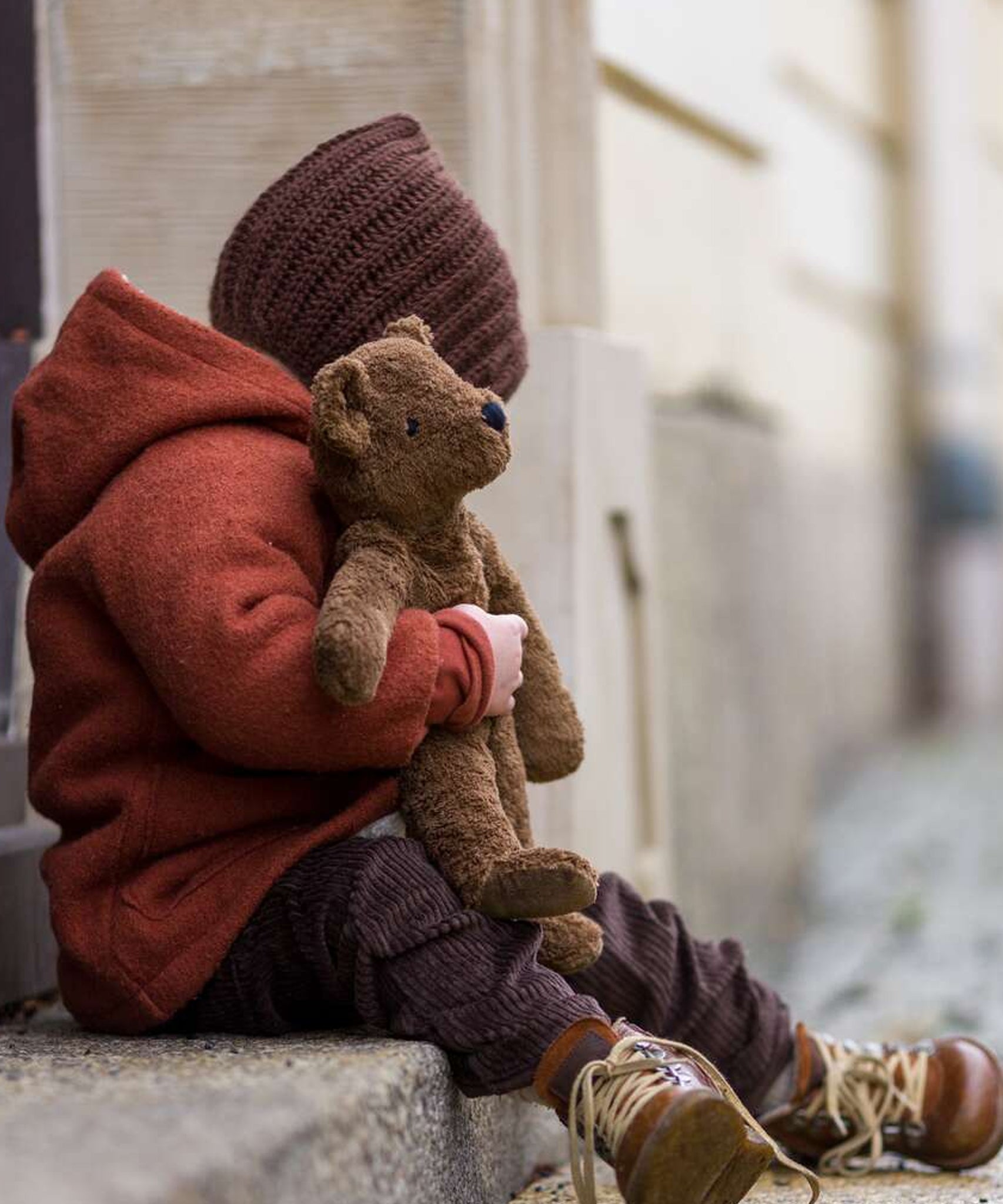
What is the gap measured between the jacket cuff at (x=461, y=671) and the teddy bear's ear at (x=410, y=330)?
32 centimetres

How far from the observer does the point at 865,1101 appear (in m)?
2.69

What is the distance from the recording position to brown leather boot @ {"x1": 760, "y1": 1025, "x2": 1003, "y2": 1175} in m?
2.66

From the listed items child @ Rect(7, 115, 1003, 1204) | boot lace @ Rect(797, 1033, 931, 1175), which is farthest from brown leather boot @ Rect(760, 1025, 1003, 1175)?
child @ Rect(7, 115, 1003, 1204)

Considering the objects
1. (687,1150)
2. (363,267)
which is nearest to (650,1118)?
(687,1150)

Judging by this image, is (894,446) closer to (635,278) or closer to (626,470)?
(635,278)

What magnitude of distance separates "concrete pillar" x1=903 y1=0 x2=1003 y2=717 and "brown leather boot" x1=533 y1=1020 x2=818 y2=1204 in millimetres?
7928

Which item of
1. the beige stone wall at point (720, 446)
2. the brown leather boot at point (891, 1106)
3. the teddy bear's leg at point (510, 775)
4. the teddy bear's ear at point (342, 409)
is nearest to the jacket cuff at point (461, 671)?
the teddy bear's leg at point (510, 775)

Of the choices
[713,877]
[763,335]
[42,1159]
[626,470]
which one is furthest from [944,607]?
[42,1159]

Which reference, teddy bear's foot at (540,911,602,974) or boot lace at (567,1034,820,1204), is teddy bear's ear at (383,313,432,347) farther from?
boot lace at (567,1034,820,1204)

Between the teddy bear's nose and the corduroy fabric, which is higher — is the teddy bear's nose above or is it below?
above

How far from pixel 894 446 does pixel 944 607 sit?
86 cm

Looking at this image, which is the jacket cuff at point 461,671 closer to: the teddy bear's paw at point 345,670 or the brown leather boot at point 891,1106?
the teddy bear's paw at point 345,670

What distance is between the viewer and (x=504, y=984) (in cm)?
216

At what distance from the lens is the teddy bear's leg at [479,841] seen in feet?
6.98
